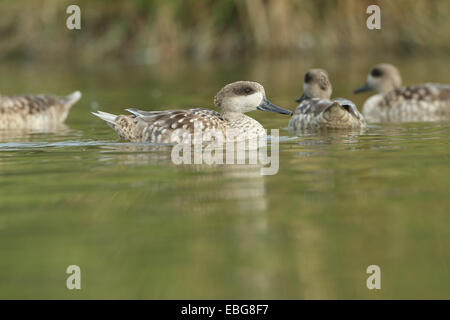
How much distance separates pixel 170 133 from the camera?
31.7ft

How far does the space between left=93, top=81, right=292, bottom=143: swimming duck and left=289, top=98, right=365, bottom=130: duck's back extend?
1.14 metres

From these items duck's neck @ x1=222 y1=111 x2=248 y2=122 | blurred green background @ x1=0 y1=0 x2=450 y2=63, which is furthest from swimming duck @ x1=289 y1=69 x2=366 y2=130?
blurred green background @ x1=0 y1=0 x2=450 y2=63

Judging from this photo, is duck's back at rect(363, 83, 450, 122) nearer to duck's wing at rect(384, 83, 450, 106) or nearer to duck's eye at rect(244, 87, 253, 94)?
duck's wing at rect(384, 83, 450, 106)

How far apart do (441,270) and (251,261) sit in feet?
3.27

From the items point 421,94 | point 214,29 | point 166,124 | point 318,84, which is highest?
point 214,29

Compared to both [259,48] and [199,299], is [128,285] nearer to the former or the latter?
[199,299]

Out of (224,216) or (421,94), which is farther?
(421,94)

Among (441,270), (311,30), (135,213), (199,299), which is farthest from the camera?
(311,30)

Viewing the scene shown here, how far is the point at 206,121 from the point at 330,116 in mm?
2068

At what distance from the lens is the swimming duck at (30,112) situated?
12875 millimetres

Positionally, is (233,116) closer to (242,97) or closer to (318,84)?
(242,97)

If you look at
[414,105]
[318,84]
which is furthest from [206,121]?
[414,105]

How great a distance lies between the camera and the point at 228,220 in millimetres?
5891

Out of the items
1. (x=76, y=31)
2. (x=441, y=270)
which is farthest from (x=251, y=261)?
(x=76, y=31)
